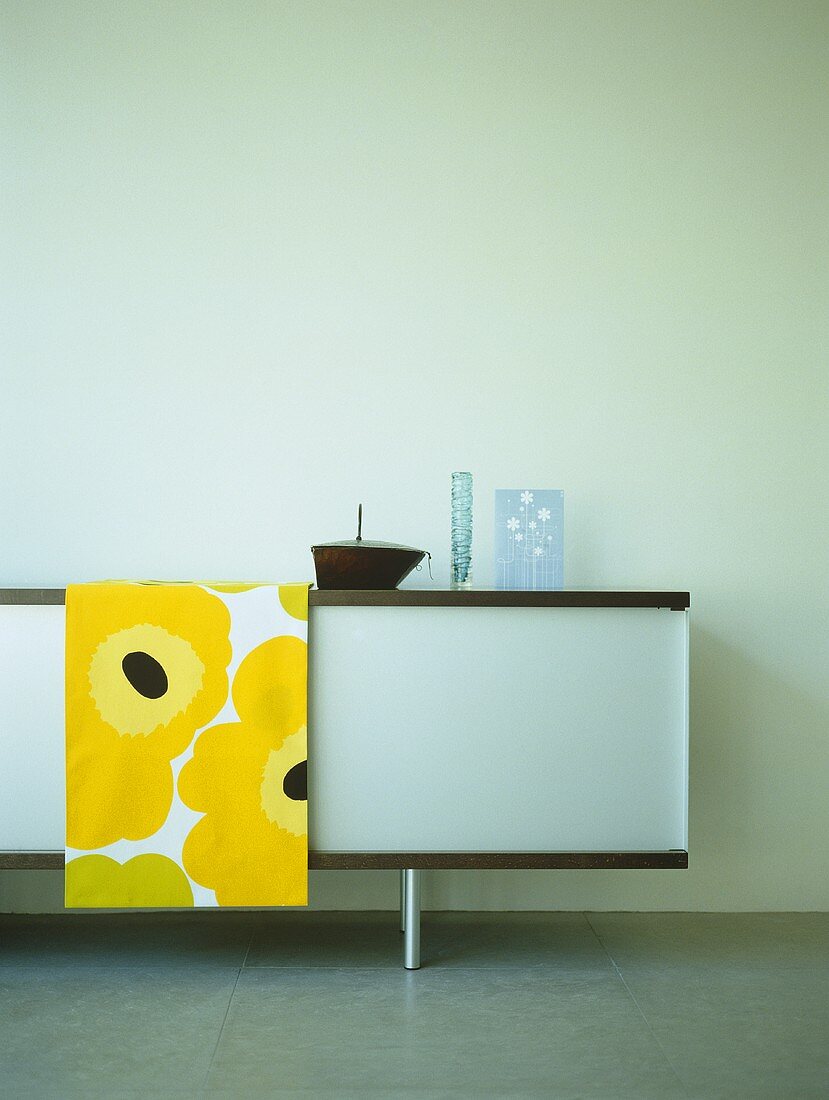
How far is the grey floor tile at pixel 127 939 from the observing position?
2.32 m

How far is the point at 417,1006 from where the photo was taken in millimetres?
2059

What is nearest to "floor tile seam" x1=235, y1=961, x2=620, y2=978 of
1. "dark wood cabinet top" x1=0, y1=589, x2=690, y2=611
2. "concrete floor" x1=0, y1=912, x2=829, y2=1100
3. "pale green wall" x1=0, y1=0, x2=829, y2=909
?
"concrete floor" x1=0, y1=912, x2=829, y2=1100

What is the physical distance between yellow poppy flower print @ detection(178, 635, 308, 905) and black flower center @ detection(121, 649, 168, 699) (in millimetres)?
127

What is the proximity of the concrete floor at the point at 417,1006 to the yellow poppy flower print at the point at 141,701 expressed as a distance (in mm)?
365

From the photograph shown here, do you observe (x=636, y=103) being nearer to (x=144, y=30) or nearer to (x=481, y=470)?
(x=481, y=470)

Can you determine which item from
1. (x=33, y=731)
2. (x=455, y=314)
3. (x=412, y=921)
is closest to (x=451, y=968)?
(x=412, y=921)

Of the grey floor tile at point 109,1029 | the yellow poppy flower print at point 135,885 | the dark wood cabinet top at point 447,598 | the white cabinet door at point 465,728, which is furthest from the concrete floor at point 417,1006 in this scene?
the dark wood cabinet top at point 447,598

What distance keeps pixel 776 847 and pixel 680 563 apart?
Result: 0.75 metres

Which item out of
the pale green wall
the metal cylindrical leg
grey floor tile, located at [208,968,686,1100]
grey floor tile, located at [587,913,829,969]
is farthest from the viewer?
the pale green wall

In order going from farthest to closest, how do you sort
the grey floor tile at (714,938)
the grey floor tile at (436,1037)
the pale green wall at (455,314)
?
the pale green wall at (455,314)
the grey floor tile at (714,938)
the grey floor tile at (436,1037)

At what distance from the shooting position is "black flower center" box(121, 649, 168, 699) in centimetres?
212

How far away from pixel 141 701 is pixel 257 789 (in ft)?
0.93

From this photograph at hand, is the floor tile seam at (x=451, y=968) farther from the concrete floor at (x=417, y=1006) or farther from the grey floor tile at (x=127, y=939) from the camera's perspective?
the grey floor tile at (x=127, y=939)

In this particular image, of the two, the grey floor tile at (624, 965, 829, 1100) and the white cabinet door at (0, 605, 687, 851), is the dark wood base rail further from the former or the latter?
the grey floor tile at (624, 965, 829, 1100)
